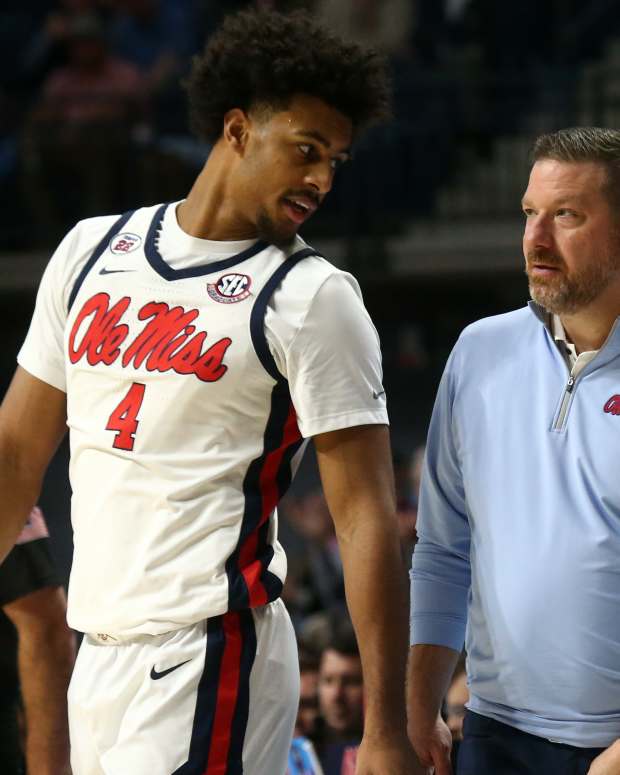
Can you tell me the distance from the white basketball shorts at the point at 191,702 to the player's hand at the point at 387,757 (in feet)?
0.64

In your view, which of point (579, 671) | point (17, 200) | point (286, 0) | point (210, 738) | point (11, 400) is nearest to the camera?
point (579, 671)

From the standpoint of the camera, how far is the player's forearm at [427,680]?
95.0 inches

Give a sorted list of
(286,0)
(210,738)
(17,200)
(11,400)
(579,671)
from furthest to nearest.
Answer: (286,0) < (17,200) < (11,400) < (210,738) < (579,671)

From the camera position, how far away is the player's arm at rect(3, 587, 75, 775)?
2.83 metres

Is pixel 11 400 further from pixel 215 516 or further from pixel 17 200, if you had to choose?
pixel 17 200

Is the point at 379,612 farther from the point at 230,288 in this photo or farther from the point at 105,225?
the point at 105,225

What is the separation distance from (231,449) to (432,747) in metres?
0.60

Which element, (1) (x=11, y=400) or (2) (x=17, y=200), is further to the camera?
(2) (x=17, y=200)

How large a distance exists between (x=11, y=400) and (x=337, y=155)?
29.2 inches

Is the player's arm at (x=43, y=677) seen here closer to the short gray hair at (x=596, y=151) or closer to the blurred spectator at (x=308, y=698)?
the short gray hair at (x=596, y=151)

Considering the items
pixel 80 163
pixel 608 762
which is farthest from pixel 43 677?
pixel 80 163

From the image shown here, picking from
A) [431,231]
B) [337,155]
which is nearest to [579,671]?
[337,155]

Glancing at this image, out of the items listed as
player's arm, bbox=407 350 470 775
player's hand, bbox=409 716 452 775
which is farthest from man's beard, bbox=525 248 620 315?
→ player's hand, bbox=409 716 452 775

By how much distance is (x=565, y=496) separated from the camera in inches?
86.6
